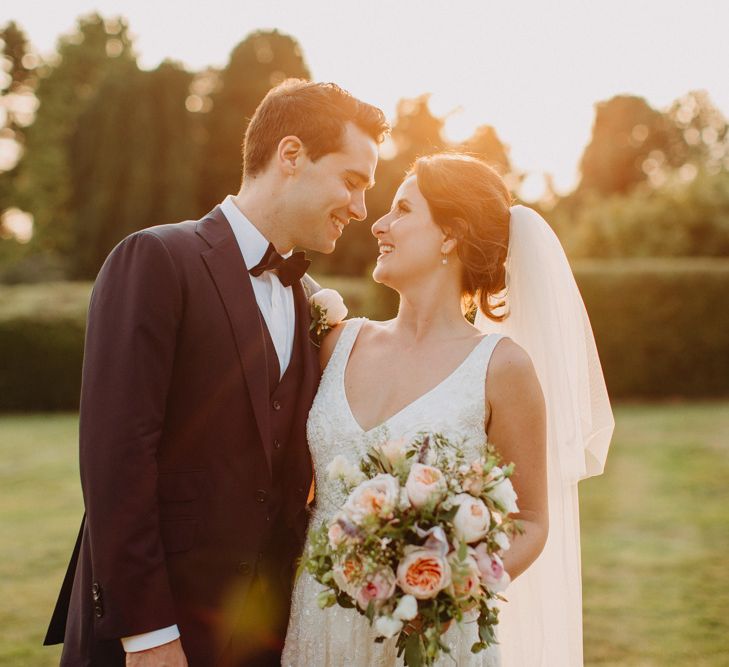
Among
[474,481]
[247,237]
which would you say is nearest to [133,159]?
[247,237]

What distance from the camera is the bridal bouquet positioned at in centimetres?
213

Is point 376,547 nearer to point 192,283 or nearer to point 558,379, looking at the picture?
point 192,283

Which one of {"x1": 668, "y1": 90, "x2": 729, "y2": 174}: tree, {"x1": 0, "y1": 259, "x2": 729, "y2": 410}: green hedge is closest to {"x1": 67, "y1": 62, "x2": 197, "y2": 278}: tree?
{"x1": 0, "y1": 259, "x2": 729, "y2": 410}: green hedge

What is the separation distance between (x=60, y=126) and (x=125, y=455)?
38607mm

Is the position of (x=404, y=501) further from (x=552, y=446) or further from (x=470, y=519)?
(x=552, y=446)

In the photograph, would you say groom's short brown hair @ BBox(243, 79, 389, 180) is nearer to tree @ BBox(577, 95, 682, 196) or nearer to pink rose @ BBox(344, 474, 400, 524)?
pink rose @ BBox(344, 474, 400, 524)

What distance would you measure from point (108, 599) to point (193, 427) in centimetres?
53

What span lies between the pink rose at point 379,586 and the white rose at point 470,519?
0.68 ft

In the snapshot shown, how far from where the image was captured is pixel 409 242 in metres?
3.18

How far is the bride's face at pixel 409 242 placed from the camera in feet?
10.4

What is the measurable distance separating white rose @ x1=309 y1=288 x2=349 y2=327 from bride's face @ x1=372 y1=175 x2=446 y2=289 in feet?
0.63

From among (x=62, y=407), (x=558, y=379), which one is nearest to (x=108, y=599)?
(x=558, y=379)

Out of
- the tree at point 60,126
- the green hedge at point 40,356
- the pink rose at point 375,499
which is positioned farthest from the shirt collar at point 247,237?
the tree at point 60,126

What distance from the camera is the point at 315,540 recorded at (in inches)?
90.7
